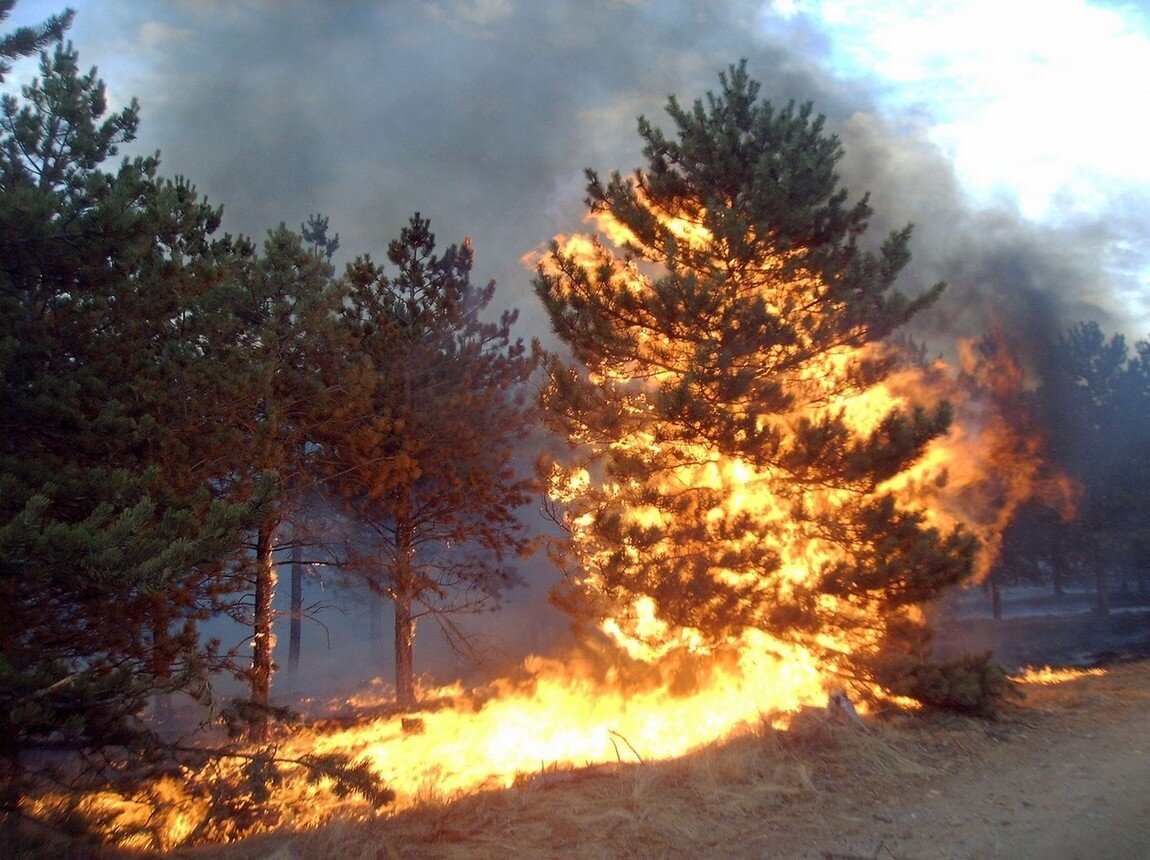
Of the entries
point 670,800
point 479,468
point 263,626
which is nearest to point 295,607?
point 479,468

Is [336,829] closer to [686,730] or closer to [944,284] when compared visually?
[686,730]

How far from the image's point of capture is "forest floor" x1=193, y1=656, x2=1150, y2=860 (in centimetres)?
691

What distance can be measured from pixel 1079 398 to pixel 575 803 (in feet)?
108

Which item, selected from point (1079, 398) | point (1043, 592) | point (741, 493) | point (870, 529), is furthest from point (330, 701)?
point (1043, 592)

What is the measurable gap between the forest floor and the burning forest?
0.58 m

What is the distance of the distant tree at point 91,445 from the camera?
5887 mm

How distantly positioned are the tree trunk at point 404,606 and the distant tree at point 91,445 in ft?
22.5

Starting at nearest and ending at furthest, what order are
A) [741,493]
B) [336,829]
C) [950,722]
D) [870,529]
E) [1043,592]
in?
[336,829]
[950,722]
[870,529]
[741,493]
[1043,592]

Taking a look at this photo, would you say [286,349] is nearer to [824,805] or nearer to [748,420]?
[748,420]

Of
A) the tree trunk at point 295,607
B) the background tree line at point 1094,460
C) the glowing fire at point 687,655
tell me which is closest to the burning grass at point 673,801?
the glowing fire at point 687,655

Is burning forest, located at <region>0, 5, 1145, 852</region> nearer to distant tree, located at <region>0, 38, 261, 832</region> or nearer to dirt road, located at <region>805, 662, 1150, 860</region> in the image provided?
distant tree, located at <region>0, 38, 261, 832</region>

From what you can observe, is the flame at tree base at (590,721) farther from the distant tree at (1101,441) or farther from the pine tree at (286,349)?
the distant tree at (1101,441)

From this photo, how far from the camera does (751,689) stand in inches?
520

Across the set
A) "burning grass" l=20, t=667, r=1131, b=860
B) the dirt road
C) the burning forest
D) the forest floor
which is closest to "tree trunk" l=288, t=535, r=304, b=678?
the burning forest
